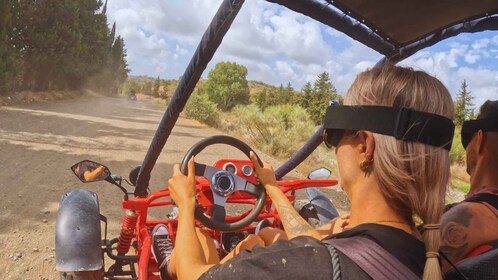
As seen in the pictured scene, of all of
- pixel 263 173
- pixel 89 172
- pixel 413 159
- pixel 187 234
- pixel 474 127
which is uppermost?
pixel 474 127

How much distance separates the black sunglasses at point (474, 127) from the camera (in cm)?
208

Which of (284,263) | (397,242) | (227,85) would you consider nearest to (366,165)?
(397,242)

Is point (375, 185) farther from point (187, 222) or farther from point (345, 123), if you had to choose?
point (187, 222)

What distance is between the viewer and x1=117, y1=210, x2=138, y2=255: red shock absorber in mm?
2695

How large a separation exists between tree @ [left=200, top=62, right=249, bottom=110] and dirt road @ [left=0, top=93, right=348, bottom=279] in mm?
21138

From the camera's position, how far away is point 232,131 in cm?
1919

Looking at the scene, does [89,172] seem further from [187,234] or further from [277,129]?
[277,129]

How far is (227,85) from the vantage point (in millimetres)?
40125

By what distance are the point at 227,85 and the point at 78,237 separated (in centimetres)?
3814

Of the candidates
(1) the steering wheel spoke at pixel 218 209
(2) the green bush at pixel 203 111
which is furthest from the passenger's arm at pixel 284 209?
(2) the green bush at pixel 203 111

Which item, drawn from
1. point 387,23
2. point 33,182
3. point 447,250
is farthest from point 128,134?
point 447,250

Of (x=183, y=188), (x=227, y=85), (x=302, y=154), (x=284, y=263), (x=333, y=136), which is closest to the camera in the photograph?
(x=284, y=263)

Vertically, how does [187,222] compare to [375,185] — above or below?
below

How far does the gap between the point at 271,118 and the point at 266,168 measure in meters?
14.3
